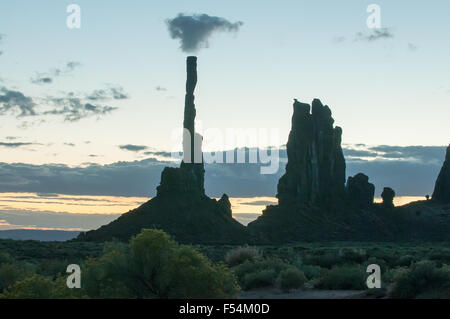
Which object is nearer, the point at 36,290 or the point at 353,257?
the point at 36,290

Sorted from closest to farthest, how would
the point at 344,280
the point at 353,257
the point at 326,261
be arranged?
1. the point at 344,280
2. the point at 326,261
3. the point at 353,257

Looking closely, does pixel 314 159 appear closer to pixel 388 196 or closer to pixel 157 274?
pixel 388 196

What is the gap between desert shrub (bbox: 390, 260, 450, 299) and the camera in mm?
19594

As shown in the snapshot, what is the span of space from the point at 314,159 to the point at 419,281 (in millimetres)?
119490

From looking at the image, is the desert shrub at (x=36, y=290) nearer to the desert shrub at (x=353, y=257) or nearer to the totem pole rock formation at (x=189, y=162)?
the desert shrub at (x=353, y=257)

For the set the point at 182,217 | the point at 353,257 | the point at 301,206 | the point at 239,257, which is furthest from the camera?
the point at 301,206

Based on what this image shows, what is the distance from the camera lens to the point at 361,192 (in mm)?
134250

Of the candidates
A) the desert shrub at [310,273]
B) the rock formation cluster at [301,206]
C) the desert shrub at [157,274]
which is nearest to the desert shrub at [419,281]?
the desert shrub at [157,274]

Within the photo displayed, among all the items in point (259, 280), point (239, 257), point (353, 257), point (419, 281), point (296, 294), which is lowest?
point (353, 257)


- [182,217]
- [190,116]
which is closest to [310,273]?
[182,217]

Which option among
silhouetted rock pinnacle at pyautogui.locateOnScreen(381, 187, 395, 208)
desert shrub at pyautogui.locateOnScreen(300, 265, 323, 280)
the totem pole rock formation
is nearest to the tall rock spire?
the totem pole rock formation

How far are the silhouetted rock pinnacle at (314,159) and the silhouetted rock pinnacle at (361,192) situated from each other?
2156 millimetres

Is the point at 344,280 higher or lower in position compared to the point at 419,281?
lower
